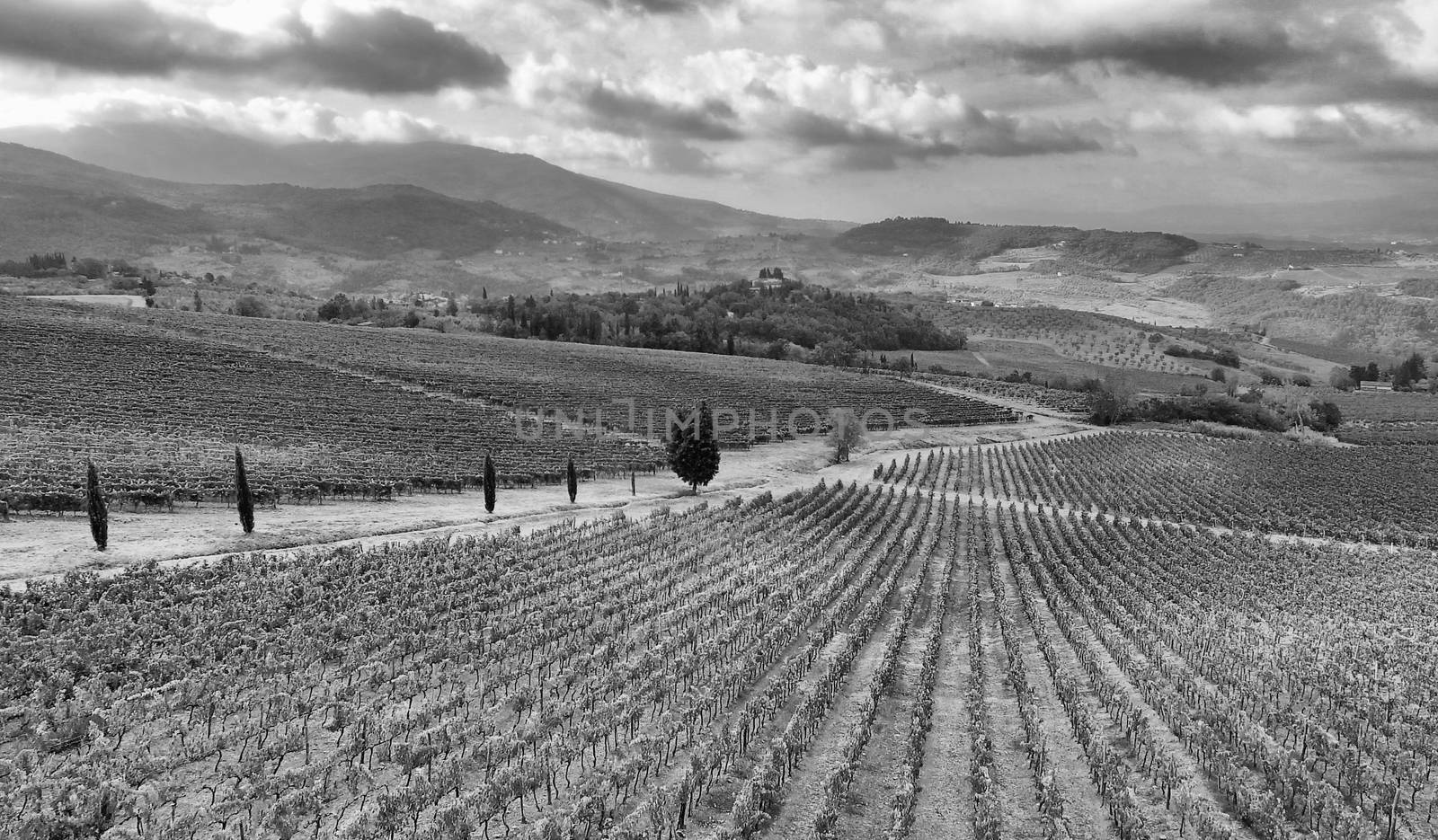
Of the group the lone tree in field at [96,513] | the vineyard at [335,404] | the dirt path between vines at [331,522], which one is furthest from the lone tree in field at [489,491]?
the lone tree in field at [96,513]

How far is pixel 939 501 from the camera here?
194 ft

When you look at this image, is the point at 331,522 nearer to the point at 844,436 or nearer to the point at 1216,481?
the point at 844,436

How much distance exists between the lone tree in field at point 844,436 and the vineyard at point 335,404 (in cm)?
775

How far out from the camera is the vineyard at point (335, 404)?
156 feet

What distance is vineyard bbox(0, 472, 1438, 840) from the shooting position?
16.3m

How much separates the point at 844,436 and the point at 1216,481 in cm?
3126

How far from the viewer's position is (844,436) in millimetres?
80688

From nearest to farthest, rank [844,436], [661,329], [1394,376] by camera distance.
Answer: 1. [844,436]
2. [1394,376]
3. [661,329]

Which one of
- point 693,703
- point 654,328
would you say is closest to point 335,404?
point 693,703

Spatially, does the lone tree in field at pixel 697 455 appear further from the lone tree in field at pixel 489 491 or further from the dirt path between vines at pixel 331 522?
the lone tree in field at pixel 489 491

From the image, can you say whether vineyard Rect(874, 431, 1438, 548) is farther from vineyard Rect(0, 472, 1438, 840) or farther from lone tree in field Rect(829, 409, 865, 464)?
vineyard Rect(0, 472, 1438, 840)

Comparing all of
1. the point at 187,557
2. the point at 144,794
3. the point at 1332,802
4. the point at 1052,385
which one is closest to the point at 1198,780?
the point at 1332,802

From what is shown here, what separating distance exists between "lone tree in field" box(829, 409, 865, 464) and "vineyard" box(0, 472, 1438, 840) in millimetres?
43222

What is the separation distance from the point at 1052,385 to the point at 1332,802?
14261 cm
